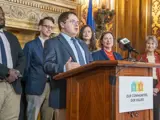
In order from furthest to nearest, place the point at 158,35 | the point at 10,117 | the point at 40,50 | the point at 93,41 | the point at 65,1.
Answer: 1. the point at 158,35
2. the point at 65,1
3. the point at 93,41
4. the point at 40,50
5. the point at 10,117

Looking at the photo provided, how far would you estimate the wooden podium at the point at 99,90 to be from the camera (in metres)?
1.34

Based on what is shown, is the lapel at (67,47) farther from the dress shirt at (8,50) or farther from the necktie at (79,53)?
the dress shirt at (8,50)

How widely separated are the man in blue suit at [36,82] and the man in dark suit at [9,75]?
17.8 inches

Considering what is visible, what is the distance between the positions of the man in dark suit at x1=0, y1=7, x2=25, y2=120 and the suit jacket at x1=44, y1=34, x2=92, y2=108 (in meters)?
0.47

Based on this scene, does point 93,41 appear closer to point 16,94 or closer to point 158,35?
point 16,94

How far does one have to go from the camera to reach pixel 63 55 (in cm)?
177

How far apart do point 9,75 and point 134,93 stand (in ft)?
3.37

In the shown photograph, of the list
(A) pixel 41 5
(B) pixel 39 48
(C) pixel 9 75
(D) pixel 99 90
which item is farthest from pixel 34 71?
(D) pixel 99 90

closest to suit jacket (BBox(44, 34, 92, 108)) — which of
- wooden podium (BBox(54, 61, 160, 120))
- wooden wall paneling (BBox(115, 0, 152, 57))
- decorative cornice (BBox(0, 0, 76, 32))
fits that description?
wooden podium (BBox(54, 61, 160, 120))

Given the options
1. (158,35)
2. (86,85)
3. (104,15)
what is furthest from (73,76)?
(158,35)

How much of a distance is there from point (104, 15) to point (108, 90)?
3068mm

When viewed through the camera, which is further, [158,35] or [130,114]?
[158,35]

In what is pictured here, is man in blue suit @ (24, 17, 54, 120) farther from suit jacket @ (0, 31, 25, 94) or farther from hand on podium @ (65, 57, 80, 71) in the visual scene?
hand on podium @ (65, 57, 80, 71)

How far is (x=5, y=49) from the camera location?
2.21 meters
